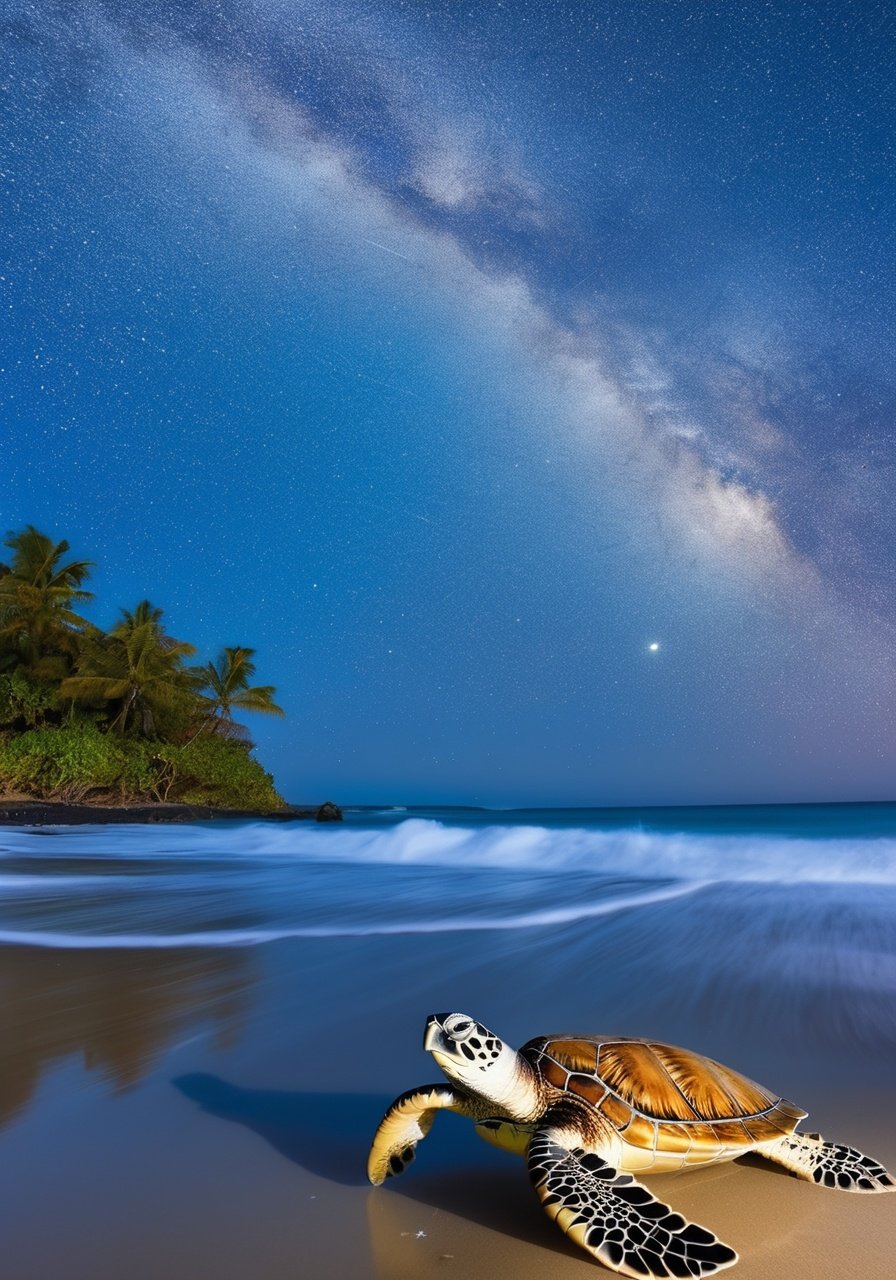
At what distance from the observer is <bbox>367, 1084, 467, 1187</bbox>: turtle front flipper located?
6.36 ft

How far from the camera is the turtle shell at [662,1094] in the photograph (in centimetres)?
202

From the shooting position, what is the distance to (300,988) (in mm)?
4242

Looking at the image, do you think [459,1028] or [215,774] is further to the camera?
[215,774]

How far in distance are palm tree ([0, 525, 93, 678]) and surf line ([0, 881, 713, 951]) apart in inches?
1100

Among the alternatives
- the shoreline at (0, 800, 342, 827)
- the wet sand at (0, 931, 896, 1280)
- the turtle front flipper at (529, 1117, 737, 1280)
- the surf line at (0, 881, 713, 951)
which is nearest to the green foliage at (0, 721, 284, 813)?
the shoreline at (0, 800, 342, 827)

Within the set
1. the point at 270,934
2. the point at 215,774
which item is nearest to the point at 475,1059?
the point at 270,934

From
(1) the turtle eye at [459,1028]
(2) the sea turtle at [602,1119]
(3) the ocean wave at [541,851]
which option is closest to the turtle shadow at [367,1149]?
(2) the sea turtle at [602,1119]

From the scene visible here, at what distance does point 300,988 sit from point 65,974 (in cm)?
149

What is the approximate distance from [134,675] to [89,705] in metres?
2.47

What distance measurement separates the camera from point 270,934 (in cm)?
613

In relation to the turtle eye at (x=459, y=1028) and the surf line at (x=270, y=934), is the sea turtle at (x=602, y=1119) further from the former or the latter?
the surf line at (x=270, y=934)

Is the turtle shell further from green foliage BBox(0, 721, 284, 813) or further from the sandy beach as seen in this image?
green foliage BBox(0, 721, 284, 813)

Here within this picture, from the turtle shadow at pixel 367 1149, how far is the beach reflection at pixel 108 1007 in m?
0.50

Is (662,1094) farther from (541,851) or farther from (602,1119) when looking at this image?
(541,851)
